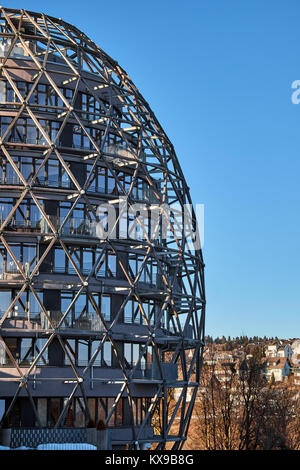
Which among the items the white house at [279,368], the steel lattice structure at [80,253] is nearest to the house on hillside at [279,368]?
the white house at [279,368]

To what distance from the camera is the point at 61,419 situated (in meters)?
43.7

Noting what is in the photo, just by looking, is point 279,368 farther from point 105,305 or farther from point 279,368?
point 105,305

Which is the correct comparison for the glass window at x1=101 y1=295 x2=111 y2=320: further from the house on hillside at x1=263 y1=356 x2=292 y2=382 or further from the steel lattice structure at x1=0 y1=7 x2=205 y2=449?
the house on hillside at x1=263 y1=356 x2=292 y2=382

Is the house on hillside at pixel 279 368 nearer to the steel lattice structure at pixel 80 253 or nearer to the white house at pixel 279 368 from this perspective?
the white house at pixel 279 368

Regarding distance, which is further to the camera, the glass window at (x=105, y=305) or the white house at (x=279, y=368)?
the white house at (x=279, y=368)

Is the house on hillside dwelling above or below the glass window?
above

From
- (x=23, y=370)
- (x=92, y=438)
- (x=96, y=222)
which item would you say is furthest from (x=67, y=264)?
(x=92, y=438)

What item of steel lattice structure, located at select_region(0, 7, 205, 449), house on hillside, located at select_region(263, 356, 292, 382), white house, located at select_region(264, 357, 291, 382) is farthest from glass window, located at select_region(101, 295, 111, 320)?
house on hillside, located at select_region(263, 356, 292, 382)

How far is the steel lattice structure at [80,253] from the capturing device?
45.5 meters

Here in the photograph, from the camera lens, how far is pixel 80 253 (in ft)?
159

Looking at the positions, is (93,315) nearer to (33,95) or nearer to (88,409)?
(88,409)

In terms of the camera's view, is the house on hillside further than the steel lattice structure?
Yes

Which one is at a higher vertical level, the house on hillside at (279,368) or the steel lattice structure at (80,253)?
the house on hillside at (279,368)

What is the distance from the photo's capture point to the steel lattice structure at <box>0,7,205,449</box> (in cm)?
4553
